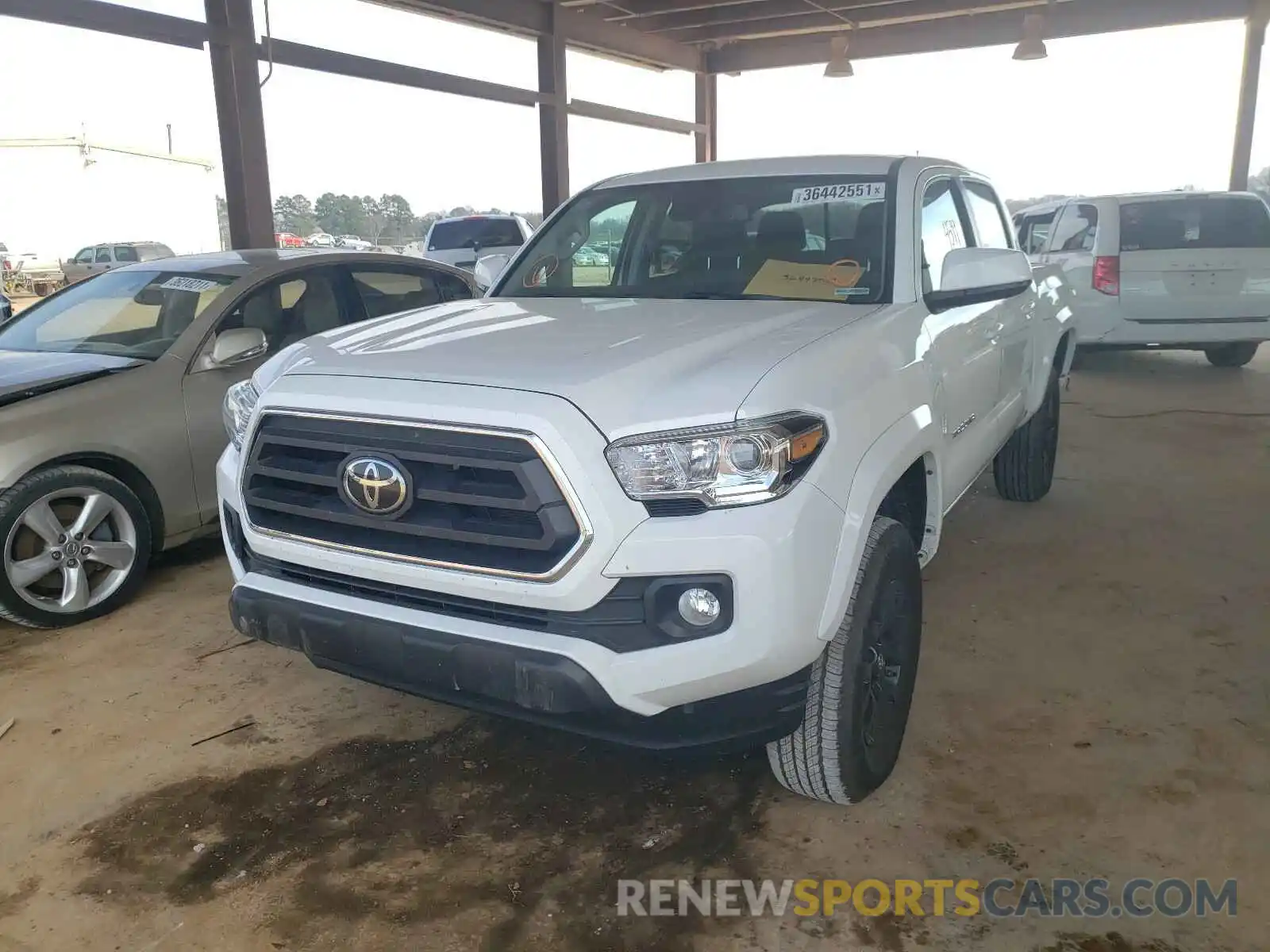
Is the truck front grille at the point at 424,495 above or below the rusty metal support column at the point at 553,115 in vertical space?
below

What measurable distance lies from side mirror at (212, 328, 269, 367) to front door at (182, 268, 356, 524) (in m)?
0.04

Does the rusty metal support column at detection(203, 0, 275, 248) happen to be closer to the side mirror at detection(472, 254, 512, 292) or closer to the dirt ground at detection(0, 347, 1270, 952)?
the side mirror at detection(472, 254, 512, 292)

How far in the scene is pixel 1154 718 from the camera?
3006mm

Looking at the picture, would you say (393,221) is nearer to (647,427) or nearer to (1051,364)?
(1051,364)

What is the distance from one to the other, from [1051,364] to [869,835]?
344 centimetres

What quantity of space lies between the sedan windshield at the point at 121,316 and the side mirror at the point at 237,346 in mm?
220

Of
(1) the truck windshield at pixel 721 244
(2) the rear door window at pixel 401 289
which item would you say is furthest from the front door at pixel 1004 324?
(2) the rear door window at pixel 401 289

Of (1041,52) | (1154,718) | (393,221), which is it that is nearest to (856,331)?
(1154,718)

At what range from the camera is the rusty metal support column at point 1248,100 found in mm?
12062

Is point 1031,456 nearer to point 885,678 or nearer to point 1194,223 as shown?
point 885,678

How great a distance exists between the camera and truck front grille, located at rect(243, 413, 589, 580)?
2031mm

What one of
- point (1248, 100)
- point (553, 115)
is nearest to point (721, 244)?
point (553, 115)

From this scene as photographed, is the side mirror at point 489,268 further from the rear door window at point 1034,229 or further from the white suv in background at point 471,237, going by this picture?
the white suv in background at point 471,237

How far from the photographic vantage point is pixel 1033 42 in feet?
37.8
